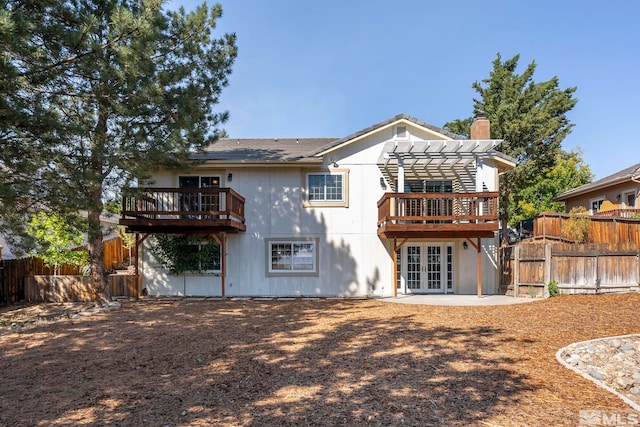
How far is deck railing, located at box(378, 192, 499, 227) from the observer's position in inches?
468

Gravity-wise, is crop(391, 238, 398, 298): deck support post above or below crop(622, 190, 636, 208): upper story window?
below

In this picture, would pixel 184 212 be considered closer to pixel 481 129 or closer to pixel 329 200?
pixel 329 200

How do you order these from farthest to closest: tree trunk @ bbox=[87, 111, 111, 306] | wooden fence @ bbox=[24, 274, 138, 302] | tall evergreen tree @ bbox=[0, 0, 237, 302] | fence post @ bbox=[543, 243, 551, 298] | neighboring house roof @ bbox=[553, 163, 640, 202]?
neighboring house roof @ bbox=[553, 163, 640, 202] < wooden fence @ bbox=[24, 274, 138, 302] < fence post @ bbox=[543, 243, 551, 298] < tree trunk @ bbox=[87, 111, 111, 306] < tall evergreen tree @ bbox=[0, 0, 237, 302]

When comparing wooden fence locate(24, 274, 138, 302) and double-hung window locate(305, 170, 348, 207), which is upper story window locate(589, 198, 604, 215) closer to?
double-hung window locate(305, 170, 348, 207)

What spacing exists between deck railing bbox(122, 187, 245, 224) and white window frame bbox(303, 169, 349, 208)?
7.96 ft

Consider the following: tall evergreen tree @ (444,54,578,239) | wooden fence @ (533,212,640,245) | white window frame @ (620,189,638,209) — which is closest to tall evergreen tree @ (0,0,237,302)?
wooden fence @ (533,212,640,245)

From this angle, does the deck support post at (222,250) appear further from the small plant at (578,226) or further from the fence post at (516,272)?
the small plant at (578,226)

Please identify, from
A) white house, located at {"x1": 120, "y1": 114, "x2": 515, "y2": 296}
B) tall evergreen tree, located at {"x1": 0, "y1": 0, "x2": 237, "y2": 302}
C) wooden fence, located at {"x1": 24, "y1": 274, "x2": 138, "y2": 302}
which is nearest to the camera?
tall evergreen tree, located at {"x1": 0, "y1": 0, "x2": 237, "y2": 302}

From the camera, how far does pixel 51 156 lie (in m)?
7.94

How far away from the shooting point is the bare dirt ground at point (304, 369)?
3.94m

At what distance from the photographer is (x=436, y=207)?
41.4 feet

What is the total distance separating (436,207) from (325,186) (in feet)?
13.7

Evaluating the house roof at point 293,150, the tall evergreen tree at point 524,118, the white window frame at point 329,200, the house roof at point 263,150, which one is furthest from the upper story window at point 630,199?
the house roof at point 263,150

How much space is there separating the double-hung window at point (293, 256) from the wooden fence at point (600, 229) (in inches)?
346
